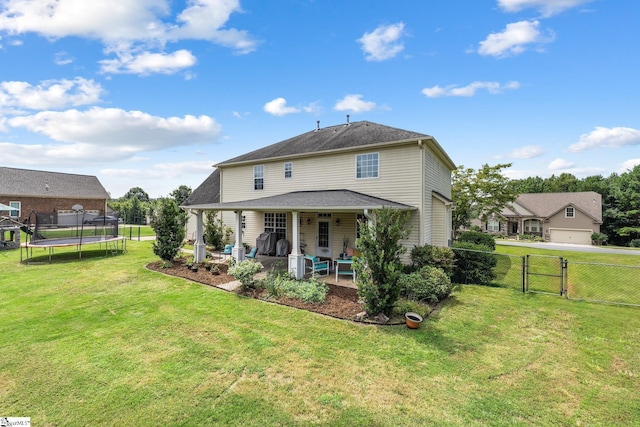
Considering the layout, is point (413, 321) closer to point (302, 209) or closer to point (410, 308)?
point (410, 308)

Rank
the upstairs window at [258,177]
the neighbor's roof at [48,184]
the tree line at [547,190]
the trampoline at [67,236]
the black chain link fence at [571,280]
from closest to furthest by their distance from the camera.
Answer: the black chain link fence at [571,280] → the trampoline at [67,236] → the upstairs window at [258,177] → the tree line at [547,190] → the neighbor's roof at [48,184]

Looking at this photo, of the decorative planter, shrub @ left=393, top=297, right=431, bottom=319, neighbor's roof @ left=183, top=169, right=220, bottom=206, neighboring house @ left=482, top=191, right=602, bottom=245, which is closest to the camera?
the decorative planter

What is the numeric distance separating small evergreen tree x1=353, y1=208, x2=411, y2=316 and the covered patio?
48.8 inches

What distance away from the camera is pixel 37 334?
5.69 meters

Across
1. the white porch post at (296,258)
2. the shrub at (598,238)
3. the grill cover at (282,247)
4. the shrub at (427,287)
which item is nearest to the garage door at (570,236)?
the shrub at (598,238)

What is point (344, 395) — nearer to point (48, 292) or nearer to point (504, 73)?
point (48, 292)

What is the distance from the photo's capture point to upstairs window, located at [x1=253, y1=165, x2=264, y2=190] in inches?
619

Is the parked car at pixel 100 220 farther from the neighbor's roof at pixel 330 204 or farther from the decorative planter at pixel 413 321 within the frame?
the decorative planter at pixel 413 321

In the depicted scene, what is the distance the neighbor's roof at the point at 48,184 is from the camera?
93.8 ft

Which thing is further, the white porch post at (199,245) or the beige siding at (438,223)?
the white porch post at (199,245)

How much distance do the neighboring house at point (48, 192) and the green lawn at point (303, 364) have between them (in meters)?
26.7

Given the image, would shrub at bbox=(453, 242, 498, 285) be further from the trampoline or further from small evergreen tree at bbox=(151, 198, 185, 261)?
the trampoline

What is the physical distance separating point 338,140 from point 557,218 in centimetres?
3406

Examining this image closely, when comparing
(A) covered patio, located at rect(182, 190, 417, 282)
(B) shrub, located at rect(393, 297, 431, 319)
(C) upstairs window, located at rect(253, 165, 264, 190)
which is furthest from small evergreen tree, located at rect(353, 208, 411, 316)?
(C) upstairs window, located at rect(253, 165, 264, 190)
